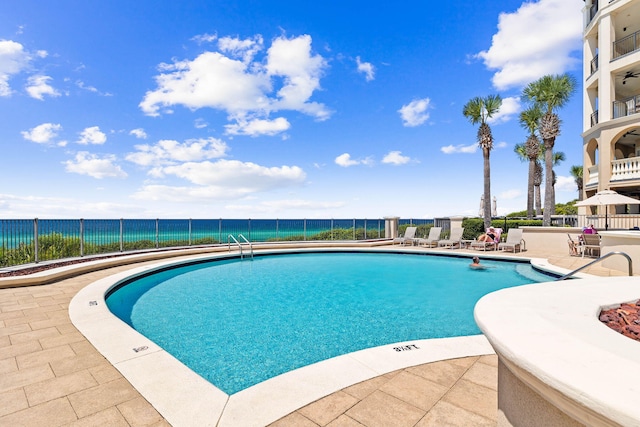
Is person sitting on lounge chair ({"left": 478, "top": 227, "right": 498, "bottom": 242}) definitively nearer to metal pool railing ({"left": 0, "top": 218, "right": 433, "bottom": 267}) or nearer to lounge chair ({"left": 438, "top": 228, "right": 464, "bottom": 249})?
lounge chair ({"left": 438, "top": 228, "right": 464, "bottom": 249})

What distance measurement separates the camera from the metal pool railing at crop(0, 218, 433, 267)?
9.12 metres

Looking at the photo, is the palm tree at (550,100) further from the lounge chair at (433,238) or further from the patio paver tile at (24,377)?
the patio paver tile at (24,377)

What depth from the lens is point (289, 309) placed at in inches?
248

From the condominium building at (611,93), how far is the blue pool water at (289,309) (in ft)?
30.1

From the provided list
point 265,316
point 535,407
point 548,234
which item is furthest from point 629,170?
point 535,407

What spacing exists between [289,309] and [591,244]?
10468mm

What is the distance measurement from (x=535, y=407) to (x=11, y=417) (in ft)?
11.7

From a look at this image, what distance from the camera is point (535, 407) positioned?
Answer: 1.19 meters

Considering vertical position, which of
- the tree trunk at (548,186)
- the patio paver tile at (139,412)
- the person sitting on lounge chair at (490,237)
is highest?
the tree trunk at (548,186)

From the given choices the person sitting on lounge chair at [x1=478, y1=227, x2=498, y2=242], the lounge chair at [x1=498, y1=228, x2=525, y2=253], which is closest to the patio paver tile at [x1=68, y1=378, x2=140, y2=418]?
the lounge chair at [x1=498, y1=228, x2=525, y2=253]

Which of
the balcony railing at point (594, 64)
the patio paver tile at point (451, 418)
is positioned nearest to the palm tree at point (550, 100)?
the balcony railing at point (594, 64)

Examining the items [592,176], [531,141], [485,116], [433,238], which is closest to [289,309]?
[433,238]

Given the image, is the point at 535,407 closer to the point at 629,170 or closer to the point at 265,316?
the point at 265,316

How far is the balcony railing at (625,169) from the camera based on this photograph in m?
13.8
